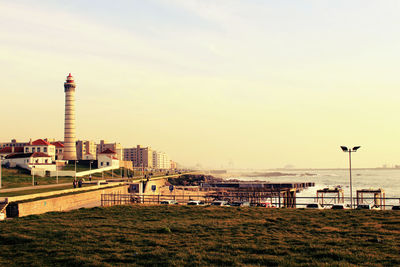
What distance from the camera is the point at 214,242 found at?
770 inches

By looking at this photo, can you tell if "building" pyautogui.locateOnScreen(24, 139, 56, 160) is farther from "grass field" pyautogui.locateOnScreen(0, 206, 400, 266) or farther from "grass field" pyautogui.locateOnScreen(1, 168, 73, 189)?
"grass field" pyautogui.locateOnScreen(0, 206, 400, 266)

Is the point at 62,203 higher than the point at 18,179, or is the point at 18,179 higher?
the point at 18,179

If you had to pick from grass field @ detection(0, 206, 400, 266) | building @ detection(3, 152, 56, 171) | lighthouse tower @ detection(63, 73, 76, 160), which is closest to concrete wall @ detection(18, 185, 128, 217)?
grass field @ detection(0, 206, 400, 266)

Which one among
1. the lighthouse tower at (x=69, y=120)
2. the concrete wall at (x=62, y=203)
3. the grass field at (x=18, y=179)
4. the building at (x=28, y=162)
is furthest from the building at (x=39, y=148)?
the concrete wall at (x=62, y=203)

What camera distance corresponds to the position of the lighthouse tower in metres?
116

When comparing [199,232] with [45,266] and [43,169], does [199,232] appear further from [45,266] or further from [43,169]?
Answer: [43,169]

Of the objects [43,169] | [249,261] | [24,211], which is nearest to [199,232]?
[249,261]

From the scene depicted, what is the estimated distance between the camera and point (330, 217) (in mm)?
28906

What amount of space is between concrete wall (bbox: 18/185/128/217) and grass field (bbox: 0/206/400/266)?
11022mm

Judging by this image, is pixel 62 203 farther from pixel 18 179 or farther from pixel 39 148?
pixel 39 148

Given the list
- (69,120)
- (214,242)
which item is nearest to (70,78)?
(69,120)

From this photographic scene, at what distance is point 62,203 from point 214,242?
31107mm

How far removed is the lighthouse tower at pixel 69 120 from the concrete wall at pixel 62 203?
196ft

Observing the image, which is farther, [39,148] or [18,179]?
[39,148]
